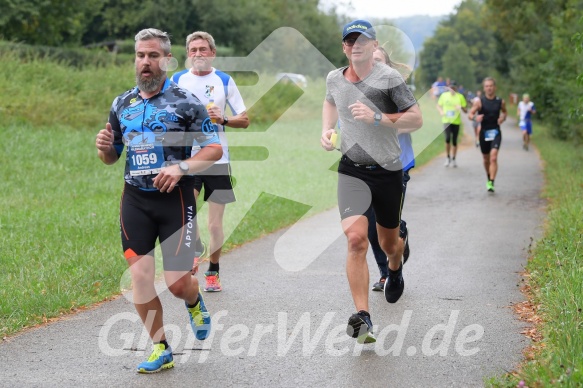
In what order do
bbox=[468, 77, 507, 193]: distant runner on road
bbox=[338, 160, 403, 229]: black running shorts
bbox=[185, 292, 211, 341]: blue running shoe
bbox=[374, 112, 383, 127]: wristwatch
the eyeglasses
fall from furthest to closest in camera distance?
bbox=[468, 77, 507, 193]: distant runner on road < bbox=[338, 160, 403, 229]: black running shorts < the eyeglasses < bbox=[374, 112, 383, 127]: wristwatch < bbox=[185, 292, 211, 341]: blue running shoe

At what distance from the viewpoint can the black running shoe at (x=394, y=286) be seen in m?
7.36

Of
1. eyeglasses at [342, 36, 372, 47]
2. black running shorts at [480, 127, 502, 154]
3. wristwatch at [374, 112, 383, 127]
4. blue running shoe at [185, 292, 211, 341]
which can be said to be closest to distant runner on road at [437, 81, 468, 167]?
black running shorts at [480, 127, 502, 154]

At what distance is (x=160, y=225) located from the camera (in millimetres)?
5645

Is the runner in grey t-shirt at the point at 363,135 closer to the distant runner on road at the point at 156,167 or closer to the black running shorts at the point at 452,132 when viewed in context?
the distant runner on road at the point at 156,167

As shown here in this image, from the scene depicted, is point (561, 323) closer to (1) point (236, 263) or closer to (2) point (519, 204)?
(1) point (236, 263)

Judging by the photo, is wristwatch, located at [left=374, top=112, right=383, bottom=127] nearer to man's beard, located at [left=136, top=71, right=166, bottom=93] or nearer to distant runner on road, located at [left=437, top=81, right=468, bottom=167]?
man's beard, located at [left=136, top=71, right=166, bottom=93]

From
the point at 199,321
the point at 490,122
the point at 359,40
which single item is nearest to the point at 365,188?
the point at 359,40

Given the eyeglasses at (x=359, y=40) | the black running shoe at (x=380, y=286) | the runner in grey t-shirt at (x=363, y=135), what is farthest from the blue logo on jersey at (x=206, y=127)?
the black running shoe at (x=380, y=286)

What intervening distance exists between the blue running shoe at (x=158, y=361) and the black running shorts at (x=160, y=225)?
50 cm

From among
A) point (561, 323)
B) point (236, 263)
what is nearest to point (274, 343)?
point (561, 323)

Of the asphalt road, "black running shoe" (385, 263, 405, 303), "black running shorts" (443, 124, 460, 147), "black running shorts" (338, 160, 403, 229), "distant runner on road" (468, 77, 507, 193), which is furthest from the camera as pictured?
"black running shorts" (443, 124, 460, 147)

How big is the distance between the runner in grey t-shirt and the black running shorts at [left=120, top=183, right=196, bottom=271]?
1.23 meters

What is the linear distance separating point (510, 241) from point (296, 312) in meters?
4.93

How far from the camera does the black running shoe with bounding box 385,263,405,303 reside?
24.2 feet
